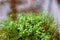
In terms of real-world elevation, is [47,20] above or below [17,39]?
above

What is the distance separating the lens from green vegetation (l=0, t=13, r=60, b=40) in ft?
6.56

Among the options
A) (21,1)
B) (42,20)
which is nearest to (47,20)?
(42,20)

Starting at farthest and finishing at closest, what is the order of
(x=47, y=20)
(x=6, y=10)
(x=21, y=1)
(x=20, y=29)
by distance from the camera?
1. (x=21, y=1)
2. (x=6, y=10)
3. (x=47, y=20)
4. (x=20, y=29)

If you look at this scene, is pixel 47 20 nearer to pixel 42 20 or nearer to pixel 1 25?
pixel 42 20

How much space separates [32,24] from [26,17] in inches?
4.4

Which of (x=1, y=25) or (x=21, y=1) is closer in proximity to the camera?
(x=1, y=25)

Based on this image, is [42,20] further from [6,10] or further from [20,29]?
[6,10]

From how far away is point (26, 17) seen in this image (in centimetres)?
213

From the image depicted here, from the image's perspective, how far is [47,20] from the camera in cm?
215

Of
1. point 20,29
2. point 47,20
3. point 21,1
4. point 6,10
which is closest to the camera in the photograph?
point 20,29

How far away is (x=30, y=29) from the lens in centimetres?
199

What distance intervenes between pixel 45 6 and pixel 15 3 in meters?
0.51

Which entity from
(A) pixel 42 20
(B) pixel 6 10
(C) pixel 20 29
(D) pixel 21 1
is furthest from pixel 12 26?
(D) pixel 21 1

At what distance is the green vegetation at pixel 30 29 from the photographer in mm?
1999
